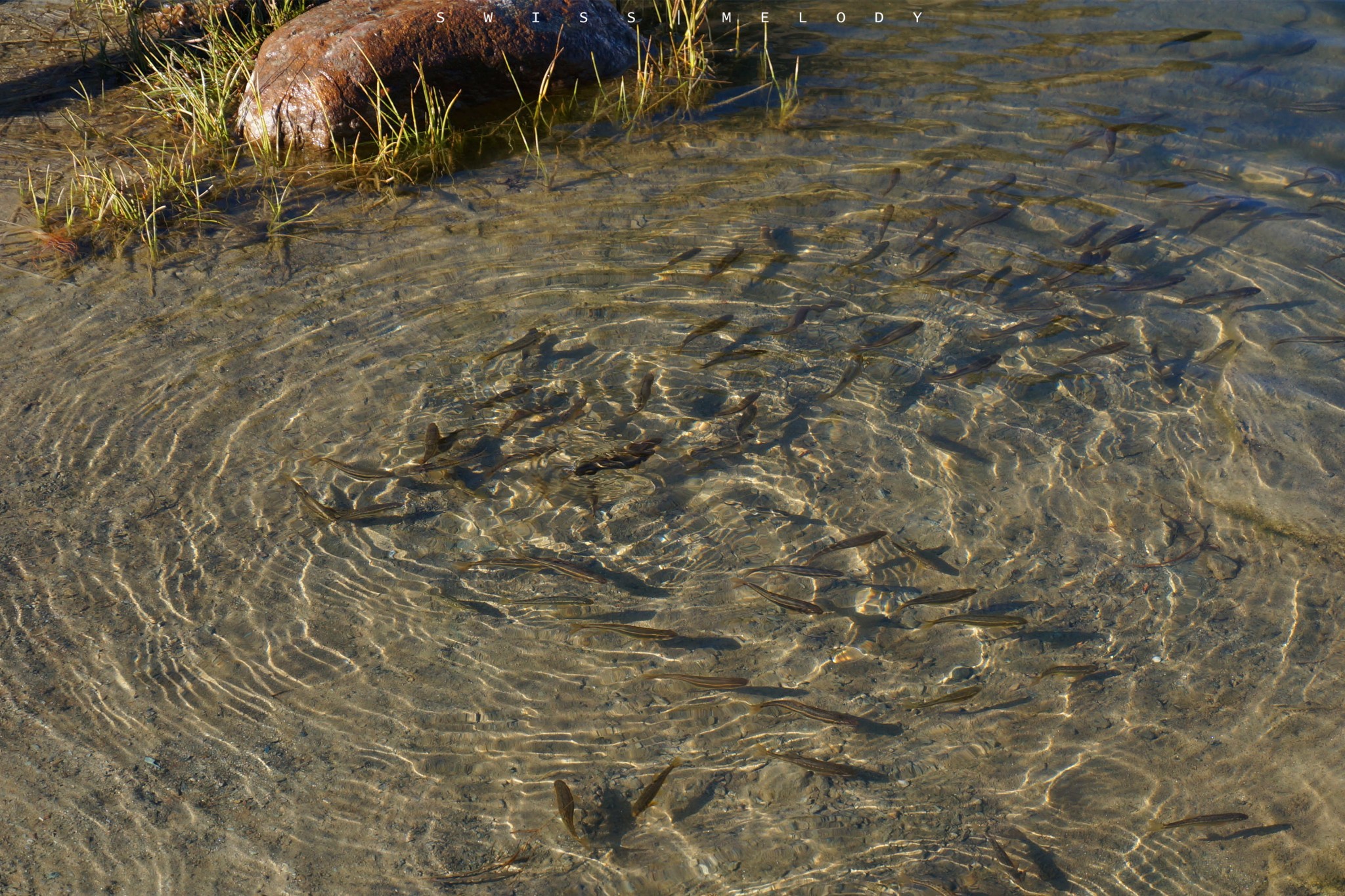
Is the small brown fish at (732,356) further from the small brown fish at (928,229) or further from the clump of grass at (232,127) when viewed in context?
the clump of grass at (232,127)

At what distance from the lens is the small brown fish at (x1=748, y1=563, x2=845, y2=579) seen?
3959mm

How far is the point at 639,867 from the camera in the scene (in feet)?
10.2

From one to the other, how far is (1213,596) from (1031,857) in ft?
4.93

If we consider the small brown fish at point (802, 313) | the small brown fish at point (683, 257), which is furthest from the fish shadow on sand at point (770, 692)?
the small brown fish at point (683, 257)

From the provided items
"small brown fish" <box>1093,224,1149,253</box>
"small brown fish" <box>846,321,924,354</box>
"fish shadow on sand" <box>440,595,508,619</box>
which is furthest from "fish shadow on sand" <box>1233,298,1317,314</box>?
"fish shadow on sand" <box>440,595,508,619</box>

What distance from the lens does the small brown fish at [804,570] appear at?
13.0 ft

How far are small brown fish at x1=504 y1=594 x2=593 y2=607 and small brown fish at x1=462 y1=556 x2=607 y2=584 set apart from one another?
10cm

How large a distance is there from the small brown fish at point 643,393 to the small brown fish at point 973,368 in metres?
1.46

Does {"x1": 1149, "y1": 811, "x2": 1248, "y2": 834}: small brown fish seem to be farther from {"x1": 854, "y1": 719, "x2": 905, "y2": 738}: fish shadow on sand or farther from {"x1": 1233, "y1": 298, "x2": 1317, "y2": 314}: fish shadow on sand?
{"x1": 1233, "y1": 298, "x2": 1317, "y2": 314}: fish shadow on sand

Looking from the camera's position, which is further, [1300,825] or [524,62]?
[524,62]

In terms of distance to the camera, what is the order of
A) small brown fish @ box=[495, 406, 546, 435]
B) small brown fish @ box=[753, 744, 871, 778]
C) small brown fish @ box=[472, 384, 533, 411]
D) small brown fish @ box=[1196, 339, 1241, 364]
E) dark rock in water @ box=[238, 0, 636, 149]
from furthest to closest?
dark rock in water @ box=[238, 0, 636, 149], small brown fish @ box=[1196, 339, 1241, 364], small brown fish @ box=[472, 384, 533, 411], small brown fish @ box=[495, 406, 546, 435], small brown fish @ box=[753, 744, 871, 778]

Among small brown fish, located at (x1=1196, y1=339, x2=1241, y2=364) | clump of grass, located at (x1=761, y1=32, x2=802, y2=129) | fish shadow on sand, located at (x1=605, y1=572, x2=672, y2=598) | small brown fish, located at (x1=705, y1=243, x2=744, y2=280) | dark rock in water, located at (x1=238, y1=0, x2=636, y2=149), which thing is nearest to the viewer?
fish shadow on sand, located at (x1=605, y1=572, x2=672, y2=598)

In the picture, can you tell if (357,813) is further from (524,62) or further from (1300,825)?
(524,62)

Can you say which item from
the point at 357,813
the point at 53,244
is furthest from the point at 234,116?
the point at 357,813
